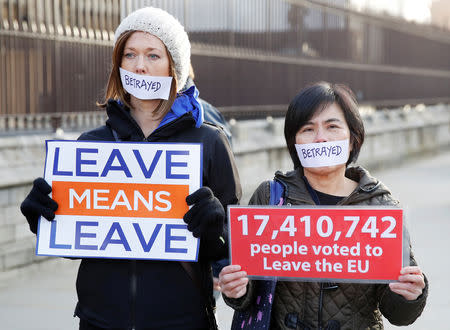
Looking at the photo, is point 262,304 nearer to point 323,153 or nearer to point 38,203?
point 323,153

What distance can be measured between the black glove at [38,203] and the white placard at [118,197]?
2.6 inches

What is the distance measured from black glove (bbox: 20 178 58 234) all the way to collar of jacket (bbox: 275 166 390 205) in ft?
2.59

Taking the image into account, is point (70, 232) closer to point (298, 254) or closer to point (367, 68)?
point (298, 254)

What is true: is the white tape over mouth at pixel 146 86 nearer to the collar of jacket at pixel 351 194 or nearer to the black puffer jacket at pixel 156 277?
the black puffer jacket at pixel 156 277

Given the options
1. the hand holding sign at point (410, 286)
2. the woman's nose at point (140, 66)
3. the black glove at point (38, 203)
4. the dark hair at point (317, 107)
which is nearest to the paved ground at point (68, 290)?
the dark hair at point (317, 107)

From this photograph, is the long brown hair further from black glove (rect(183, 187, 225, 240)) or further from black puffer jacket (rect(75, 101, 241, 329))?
black glove (rect(183, 187, 225, 240))

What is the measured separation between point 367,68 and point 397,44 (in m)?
3.56

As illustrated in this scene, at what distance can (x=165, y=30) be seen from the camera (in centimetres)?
320

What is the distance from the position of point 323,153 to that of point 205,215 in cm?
45

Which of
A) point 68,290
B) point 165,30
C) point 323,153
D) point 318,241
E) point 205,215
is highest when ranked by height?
point 165,30

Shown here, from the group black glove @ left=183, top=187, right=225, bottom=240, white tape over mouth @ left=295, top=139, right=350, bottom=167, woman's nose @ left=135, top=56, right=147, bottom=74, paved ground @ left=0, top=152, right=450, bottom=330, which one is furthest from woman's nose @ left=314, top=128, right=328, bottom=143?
paved ground @ left=0, top=152, right=450, bottom=330

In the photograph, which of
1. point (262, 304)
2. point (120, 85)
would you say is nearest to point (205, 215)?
point (262, 304)

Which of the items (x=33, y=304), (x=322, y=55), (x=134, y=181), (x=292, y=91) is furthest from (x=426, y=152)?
(x=134, y=181)

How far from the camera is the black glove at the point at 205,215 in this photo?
2.98 metres
